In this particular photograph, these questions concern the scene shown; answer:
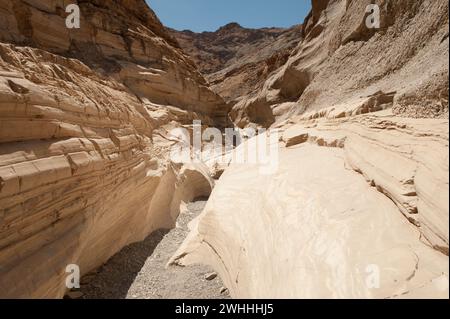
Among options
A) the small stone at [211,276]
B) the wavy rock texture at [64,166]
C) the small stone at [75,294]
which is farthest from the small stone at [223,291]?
the small stone at [75,294]

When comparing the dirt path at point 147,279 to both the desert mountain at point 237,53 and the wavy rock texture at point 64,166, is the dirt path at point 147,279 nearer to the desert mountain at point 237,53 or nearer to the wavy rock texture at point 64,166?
the wavy rock texture at point 64,166

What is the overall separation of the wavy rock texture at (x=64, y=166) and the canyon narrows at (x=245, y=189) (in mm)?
22

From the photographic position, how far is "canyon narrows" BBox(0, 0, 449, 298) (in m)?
1.99

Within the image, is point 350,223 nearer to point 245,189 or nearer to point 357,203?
point 357,203

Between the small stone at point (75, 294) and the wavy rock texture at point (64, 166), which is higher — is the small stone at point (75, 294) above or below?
below

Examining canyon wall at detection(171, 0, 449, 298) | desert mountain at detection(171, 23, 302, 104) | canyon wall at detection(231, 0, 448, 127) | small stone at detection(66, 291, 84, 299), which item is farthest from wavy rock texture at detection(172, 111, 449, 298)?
desert mountain at detection(171, 23, 302, 104)

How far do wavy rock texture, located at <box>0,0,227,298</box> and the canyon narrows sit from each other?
0.07 ft

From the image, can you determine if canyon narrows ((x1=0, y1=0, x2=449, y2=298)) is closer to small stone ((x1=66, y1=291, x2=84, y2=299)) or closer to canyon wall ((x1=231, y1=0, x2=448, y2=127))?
canyon wall ((x1=231, y1=0, x2=448, y2=127))

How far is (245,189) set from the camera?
4320 millimetres

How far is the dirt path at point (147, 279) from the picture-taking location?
3492 millimetres

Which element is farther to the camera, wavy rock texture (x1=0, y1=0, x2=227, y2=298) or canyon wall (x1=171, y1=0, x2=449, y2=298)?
wavy rock texture (x1=0, y1=0, x2=227, y2=298)

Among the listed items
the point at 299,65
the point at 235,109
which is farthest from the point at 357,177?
the point at 235,109

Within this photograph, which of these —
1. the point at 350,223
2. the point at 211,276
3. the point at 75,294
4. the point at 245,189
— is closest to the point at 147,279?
the point at 75,294
